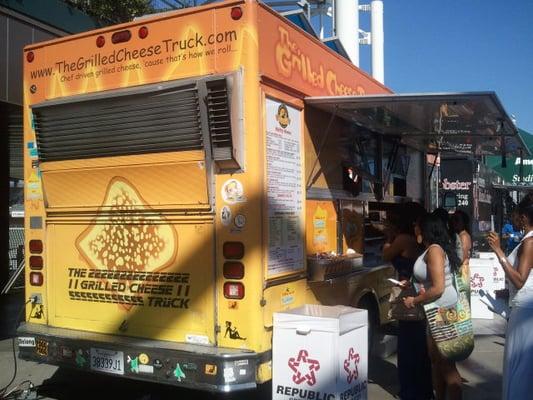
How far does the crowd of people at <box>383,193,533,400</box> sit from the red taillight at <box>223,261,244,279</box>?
1.39 meters

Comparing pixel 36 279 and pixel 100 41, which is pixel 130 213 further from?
pixel 100 41

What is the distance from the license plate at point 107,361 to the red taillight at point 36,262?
1.06 m

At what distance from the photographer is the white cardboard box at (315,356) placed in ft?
13.2

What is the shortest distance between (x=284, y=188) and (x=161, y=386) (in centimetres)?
262

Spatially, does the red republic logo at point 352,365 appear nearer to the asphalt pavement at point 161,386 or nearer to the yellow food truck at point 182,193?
the yellow food truck at point 182,193

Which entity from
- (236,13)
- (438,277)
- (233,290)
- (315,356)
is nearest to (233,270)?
(233,290)

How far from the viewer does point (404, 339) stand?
4969mm

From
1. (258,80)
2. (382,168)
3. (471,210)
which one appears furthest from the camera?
(471,210)

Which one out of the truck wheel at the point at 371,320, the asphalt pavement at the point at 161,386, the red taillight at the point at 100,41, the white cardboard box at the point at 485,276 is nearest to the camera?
the red taillight at the point at 100,41

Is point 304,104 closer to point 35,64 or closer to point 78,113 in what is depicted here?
point 78,113

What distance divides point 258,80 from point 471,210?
9.07 m

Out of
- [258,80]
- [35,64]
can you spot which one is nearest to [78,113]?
[35,64]

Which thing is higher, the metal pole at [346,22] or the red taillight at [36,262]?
the metal pole at [346,22]

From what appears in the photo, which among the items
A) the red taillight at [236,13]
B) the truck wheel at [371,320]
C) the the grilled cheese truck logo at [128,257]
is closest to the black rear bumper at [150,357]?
the the grilled cheese truck logo at [128,257]
